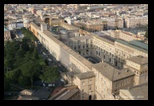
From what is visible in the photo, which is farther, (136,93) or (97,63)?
(97,63)

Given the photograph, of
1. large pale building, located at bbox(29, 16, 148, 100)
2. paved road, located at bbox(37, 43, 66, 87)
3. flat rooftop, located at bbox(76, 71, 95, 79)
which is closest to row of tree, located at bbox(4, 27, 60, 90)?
paved road, located at bbox(37, 43, 66, 87)

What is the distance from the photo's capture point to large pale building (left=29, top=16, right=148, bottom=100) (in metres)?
37.6

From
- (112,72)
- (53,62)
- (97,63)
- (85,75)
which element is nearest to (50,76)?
(85,75)

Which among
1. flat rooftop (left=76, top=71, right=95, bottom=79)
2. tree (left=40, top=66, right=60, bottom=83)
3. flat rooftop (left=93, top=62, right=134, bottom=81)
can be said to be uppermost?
flat rooftop (left=93, top=62, right=134, bottom=81)

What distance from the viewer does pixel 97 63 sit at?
1742 inches

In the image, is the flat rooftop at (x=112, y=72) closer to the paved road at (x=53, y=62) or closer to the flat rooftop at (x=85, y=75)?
the flat rooftop at (x=85, y=75)

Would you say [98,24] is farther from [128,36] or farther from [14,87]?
[14,87]

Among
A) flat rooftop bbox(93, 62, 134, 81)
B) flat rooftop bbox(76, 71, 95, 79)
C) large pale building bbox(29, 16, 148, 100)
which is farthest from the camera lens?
flat rooftop bbox(76, 71, 95, 79)

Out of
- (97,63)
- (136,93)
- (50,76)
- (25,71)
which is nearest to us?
(136,93)

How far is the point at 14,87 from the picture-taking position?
146 ft

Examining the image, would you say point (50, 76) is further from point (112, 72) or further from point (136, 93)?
point (136, 93)

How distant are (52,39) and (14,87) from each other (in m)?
22.7

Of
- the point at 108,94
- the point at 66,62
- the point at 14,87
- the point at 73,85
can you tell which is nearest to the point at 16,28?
the point at 66,62

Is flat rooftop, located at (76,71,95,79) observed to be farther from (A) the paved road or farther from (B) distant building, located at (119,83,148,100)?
(B) distant building, located at (119,83,148,100)
